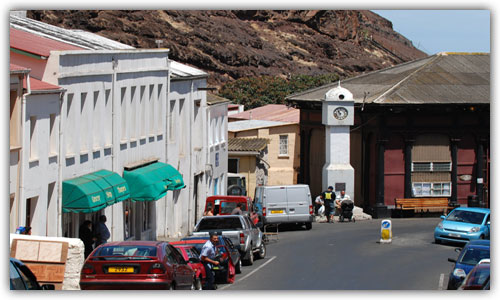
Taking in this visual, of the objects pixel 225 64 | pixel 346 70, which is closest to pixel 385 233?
pixel 225 64

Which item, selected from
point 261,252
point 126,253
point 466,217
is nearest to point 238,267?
point 261,252

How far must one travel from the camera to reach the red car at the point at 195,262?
23.4m

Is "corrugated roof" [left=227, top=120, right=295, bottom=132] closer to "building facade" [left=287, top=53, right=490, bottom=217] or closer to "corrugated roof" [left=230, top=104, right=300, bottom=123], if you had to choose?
"corrugated roof" [left=230, top=104, right=300, bottom=123]

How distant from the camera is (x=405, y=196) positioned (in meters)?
52.2

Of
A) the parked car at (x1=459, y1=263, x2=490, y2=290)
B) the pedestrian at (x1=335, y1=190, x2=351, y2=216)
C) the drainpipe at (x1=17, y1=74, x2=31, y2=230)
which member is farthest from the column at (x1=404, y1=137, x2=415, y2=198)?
the parked car at (x1=459, y1=263, x2=490, y2=290)

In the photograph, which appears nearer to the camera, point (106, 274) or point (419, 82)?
point (106, 274)

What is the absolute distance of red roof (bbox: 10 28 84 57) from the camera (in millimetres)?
27328

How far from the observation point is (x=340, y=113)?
51.0 metres

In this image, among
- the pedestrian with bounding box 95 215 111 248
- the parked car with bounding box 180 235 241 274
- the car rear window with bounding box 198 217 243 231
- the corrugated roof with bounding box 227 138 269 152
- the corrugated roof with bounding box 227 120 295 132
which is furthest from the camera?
the corrugated roof with bounding box 227 120 295 132

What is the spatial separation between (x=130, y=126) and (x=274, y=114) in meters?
32.1

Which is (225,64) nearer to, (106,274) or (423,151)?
(423,151)

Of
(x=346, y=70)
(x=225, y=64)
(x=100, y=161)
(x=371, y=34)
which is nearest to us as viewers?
(x=100, y=161)

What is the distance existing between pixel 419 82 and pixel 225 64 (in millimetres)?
74645

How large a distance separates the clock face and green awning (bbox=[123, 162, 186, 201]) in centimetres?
1544
